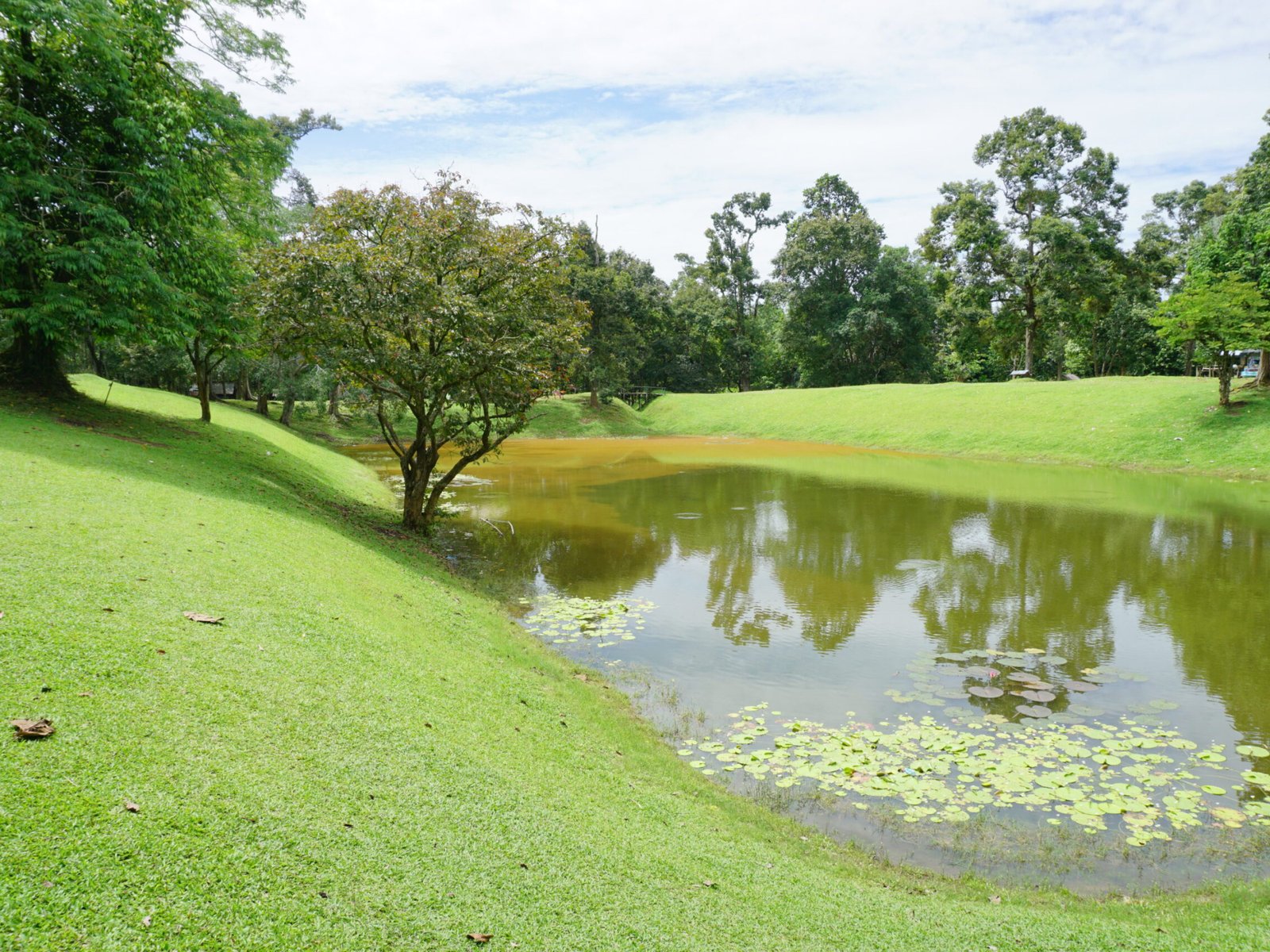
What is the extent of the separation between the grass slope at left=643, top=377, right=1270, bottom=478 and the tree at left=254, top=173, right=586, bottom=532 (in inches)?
1102

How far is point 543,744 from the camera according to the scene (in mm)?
6691

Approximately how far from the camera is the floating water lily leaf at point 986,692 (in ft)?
30.4

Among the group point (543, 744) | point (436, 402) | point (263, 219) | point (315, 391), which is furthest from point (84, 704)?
point (315, 391)

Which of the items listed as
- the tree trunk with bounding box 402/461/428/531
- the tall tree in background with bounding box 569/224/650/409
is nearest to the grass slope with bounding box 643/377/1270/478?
the tall tree in background with bounding box 569/224/650/409

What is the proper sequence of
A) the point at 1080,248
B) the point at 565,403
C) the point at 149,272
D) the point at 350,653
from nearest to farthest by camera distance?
1. the point at 350,653
2. the point at 149,272
3. the point at 1080,248
4. the point at 565,403

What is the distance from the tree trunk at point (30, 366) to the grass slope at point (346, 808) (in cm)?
863

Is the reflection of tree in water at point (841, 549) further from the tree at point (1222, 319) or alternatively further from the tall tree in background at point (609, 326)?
the tall tree in background at point (609, 326)

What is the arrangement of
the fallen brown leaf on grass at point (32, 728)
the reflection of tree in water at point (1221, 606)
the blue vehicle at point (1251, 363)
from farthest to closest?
the blue vehicle at point (1251, 363) < the reflection of tree in water at point (1221, 606) < the fallen brown leaf on grass at point (32, 728)

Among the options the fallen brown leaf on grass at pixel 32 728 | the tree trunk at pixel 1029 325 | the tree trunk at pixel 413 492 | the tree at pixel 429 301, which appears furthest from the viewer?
the tree trunk at pixel 1029 325

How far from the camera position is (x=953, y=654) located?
→ 10727 millimetres

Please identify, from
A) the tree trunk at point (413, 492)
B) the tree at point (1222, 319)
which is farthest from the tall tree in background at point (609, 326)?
the tree trunk at point (413, 492)

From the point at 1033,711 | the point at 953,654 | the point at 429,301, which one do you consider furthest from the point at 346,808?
the point at 429,301

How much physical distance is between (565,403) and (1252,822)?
5184cm

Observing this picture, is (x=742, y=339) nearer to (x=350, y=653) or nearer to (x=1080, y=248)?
(x=1080, y=248)
